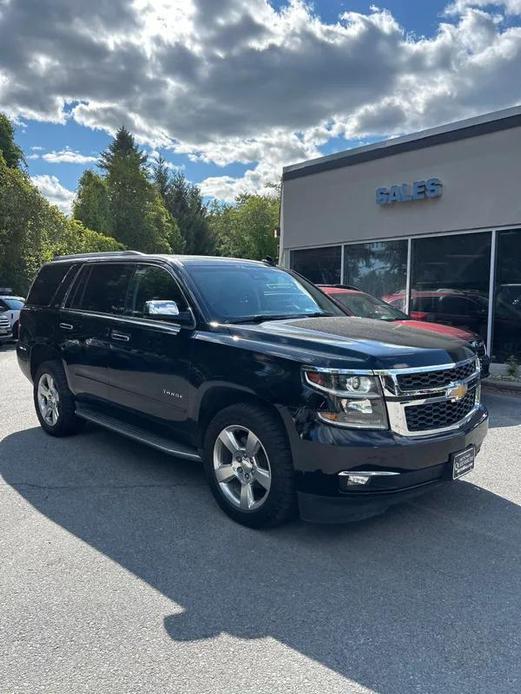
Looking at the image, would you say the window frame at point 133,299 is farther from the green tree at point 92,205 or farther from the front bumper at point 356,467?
the green tree at point 92,205

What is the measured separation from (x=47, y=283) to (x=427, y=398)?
4.71 meters

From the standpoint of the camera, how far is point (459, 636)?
9.09 feet

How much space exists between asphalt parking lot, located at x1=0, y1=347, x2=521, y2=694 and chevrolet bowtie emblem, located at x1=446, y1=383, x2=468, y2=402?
0.92 meters

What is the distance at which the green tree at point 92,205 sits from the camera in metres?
43.6

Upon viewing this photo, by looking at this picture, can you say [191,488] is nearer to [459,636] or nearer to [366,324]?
[366,324]

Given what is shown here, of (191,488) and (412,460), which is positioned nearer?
(412,460)

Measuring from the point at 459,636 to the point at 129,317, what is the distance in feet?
11.8

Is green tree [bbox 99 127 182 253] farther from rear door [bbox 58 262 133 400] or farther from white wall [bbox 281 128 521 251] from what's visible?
rear door [bbox 58 262 133 400]

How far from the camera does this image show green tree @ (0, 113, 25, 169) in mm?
30844

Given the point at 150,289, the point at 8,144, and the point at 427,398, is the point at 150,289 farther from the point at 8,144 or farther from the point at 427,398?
the point at 8,144

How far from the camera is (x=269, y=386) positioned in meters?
3.70

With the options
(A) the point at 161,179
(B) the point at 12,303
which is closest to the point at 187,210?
(A) the point at 161,179

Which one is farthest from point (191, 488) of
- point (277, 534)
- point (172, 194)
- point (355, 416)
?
point (172, 194)

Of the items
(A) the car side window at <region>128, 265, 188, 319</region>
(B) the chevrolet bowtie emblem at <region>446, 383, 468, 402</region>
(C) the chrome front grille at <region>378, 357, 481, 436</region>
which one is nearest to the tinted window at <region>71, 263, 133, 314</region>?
(A) the car side window at <region>128, 265, 188, 319</region>
